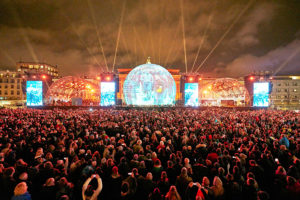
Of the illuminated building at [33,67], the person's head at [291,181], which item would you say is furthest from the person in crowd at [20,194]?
the illuminated building at [33,67]

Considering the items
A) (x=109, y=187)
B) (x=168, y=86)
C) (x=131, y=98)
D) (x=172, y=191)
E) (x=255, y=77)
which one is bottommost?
(x=109, y=187)

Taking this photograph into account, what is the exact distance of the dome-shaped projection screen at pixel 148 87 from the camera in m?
28.6

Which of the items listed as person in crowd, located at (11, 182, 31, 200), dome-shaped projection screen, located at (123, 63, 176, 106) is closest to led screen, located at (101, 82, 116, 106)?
dome-shaped projection screen, located at (123, 63, 176, 106)

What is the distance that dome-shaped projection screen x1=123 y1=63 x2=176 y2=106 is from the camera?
28594mm

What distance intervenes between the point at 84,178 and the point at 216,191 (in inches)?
121

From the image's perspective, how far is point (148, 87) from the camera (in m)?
28.6

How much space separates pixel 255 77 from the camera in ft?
123

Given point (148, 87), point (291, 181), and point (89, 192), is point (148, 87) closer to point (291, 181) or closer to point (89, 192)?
point (89, 192)

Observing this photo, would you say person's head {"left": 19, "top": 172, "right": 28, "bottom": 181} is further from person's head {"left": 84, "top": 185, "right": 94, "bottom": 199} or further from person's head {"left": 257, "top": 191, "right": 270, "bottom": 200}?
person's head {"left": 257, "top": 191, "right": 270, "bottom": 200}

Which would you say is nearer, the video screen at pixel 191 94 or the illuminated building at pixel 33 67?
the video screen at pixel 191 94

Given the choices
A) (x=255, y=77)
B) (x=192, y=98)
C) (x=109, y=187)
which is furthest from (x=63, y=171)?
(x=255, y=77)

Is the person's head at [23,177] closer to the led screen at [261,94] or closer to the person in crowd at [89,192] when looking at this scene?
the person in crowd at [89,192]

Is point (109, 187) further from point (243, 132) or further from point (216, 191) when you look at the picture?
point (243, 132)

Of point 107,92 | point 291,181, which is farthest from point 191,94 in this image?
point 291,181
